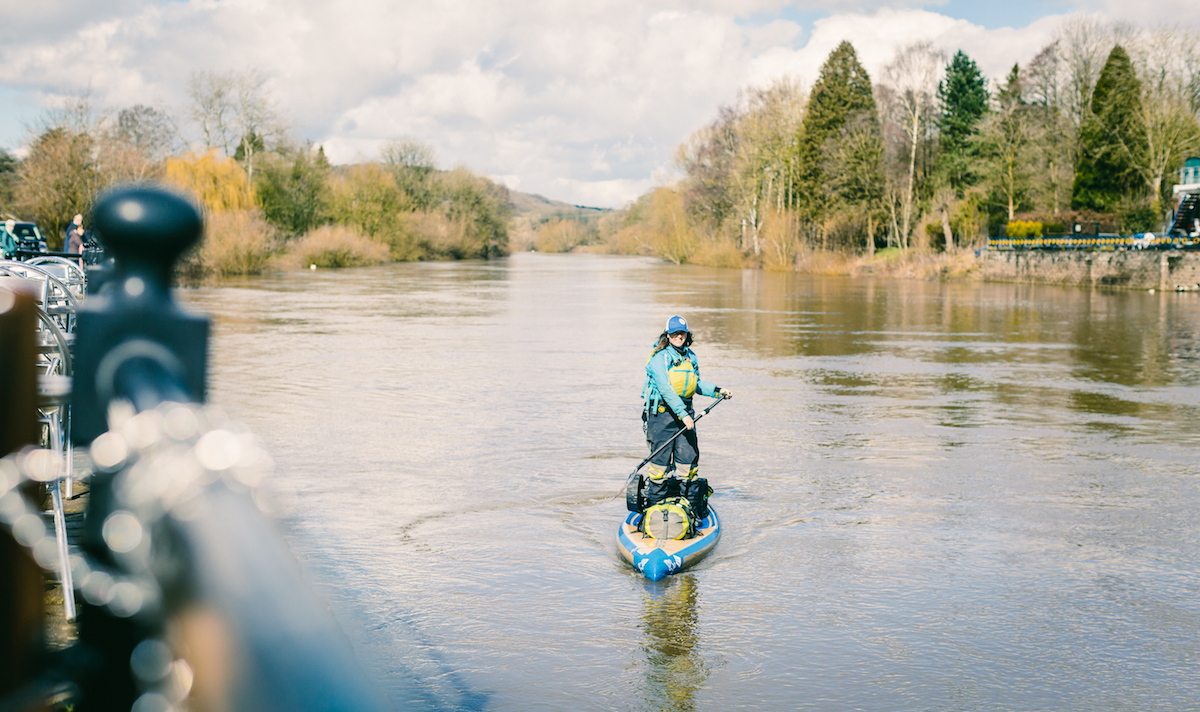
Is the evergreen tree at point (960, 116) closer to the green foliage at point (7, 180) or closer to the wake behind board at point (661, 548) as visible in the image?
the green foliage at point (7, 180)

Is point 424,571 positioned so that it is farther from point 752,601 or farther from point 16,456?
point 16,456

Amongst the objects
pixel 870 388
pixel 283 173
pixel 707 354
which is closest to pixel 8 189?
pixel 283 173

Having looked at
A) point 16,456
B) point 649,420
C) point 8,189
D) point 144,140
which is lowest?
point 649,420

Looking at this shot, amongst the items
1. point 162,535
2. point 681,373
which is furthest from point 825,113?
point 162,535

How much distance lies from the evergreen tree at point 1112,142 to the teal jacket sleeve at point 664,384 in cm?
5808

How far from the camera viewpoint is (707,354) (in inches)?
912

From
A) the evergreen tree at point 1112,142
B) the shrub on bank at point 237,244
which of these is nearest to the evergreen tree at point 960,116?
the evergreen tree at point 1112,142

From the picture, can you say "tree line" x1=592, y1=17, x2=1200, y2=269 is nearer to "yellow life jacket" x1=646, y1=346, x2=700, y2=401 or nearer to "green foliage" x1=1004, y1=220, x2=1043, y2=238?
"green foliage" x1=1004, y1=220, x2=1043, y2=238

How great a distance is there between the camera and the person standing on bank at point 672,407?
27.5 feet

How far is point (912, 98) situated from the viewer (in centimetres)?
6812

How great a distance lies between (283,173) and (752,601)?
77.7 m

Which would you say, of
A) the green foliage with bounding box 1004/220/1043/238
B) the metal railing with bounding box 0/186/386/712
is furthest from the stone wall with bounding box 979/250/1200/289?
the metal railing with bounding box 0/186/386/712

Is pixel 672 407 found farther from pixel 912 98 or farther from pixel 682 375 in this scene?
pixel 912 98

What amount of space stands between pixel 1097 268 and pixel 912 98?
21964 millimetres
